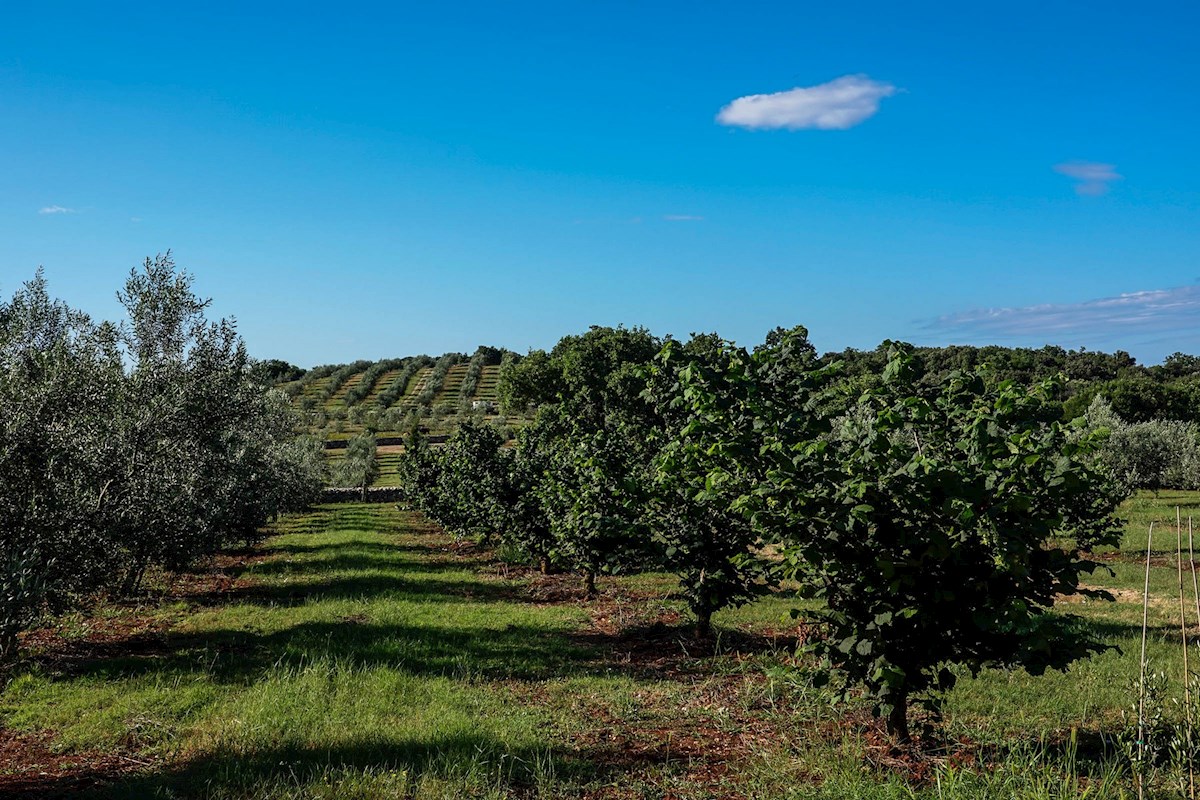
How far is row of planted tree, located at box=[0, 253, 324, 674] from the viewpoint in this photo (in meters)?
12.9

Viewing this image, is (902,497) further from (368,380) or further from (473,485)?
(368,380)

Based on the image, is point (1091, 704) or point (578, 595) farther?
point (578, 595)

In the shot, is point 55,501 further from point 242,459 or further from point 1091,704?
point 1091,704

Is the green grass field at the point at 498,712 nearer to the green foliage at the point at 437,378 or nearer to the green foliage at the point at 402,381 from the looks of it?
the green foliage at the point at 437,378

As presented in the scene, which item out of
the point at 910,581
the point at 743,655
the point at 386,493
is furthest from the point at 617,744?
the point at 386,493

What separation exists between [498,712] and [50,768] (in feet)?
17.4

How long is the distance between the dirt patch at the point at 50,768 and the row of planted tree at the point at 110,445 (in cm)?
156

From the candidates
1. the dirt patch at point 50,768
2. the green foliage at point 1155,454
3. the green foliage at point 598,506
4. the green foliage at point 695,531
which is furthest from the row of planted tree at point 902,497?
the green foliage at point 1155,454

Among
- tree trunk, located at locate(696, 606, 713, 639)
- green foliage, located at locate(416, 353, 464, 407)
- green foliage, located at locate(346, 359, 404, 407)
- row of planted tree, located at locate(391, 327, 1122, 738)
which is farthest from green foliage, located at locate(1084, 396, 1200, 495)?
green foliage, located at locate(346, 359, 404, 407)

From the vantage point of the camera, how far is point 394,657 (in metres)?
13.2

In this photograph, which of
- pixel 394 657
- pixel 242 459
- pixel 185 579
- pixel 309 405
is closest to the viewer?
pixel 394 657

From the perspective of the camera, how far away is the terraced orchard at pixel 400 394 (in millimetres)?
98562

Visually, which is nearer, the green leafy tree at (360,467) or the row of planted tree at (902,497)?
the row of planted tree at (902,497)

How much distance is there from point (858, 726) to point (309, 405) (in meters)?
117
